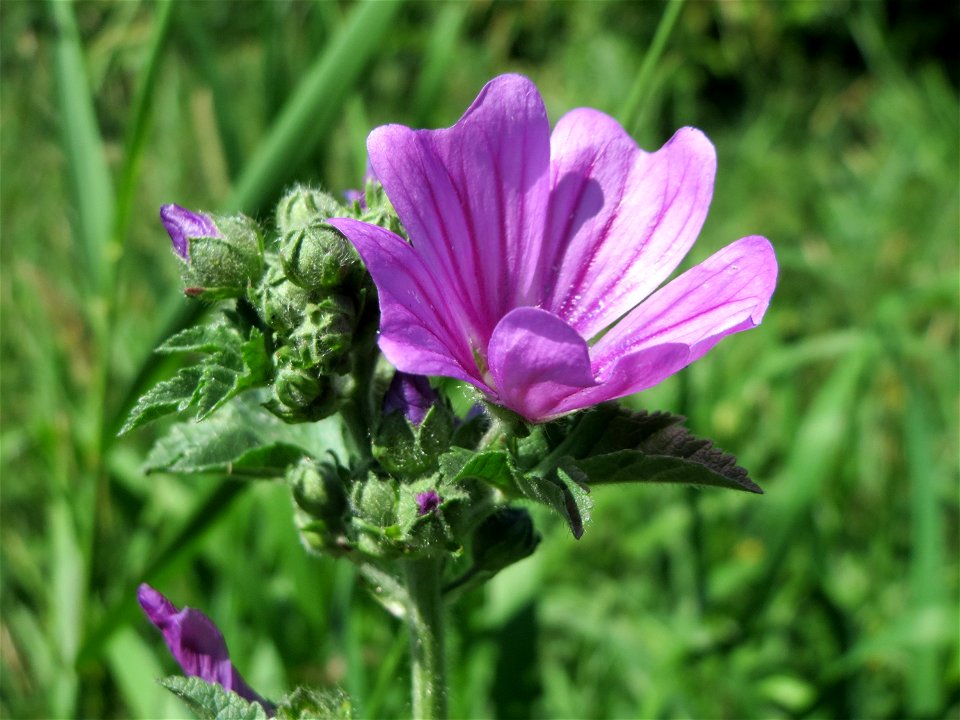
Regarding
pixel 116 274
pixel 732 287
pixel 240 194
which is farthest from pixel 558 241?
pixel 116 274

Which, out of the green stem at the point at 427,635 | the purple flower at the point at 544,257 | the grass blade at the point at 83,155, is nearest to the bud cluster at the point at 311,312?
the purple flower at the point at 544,257

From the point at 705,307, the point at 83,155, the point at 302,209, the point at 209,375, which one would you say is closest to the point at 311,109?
the point at 83,155

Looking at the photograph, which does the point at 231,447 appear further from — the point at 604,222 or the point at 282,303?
the point at 604,222

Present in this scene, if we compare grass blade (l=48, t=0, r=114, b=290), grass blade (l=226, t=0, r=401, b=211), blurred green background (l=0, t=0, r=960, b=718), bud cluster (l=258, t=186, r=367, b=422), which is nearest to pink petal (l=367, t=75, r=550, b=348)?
bud cluster (l=258, t=186, r=367, b=422)

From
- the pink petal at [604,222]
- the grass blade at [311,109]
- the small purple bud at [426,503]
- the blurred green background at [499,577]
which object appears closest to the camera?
the small purple bud at [426,503]

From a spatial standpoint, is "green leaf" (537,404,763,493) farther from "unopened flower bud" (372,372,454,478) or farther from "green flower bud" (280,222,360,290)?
"green flower bud" (280,222,360,290)

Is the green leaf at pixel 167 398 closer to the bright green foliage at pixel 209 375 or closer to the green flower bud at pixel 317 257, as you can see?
the bright green foliage at pixel 209 375
